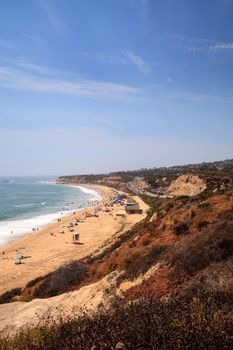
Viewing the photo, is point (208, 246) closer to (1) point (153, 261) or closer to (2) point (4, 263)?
(1) point (153, 261)

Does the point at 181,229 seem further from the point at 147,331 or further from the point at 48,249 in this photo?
the point at 48,249

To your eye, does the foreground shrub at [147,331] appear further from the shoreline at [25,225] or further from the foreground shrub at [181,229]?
the shoreline at [25,225]

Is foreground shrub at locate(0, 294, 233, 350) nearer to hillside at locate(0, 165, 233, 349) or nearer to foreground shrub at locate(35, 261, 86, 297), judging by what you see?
hillside at locate(0, 165, 233, 349)

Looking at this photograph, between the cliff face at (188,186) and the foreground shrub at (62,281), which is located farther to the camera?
the cliff face at (188,186)

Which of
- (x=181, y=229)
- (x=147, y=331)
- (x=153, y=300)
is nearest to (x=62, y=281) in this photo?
(x=181, y=229)

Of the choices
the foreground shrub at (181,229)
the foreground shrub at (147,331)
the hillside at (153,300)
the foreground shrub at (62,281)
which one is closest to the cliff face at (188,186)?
the hillside at (153,300)

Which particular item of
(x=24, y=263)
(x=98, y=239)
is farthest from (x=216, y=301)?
(x=98, y=239)

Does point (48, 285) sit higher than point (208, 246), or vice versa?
point (208, 246)
